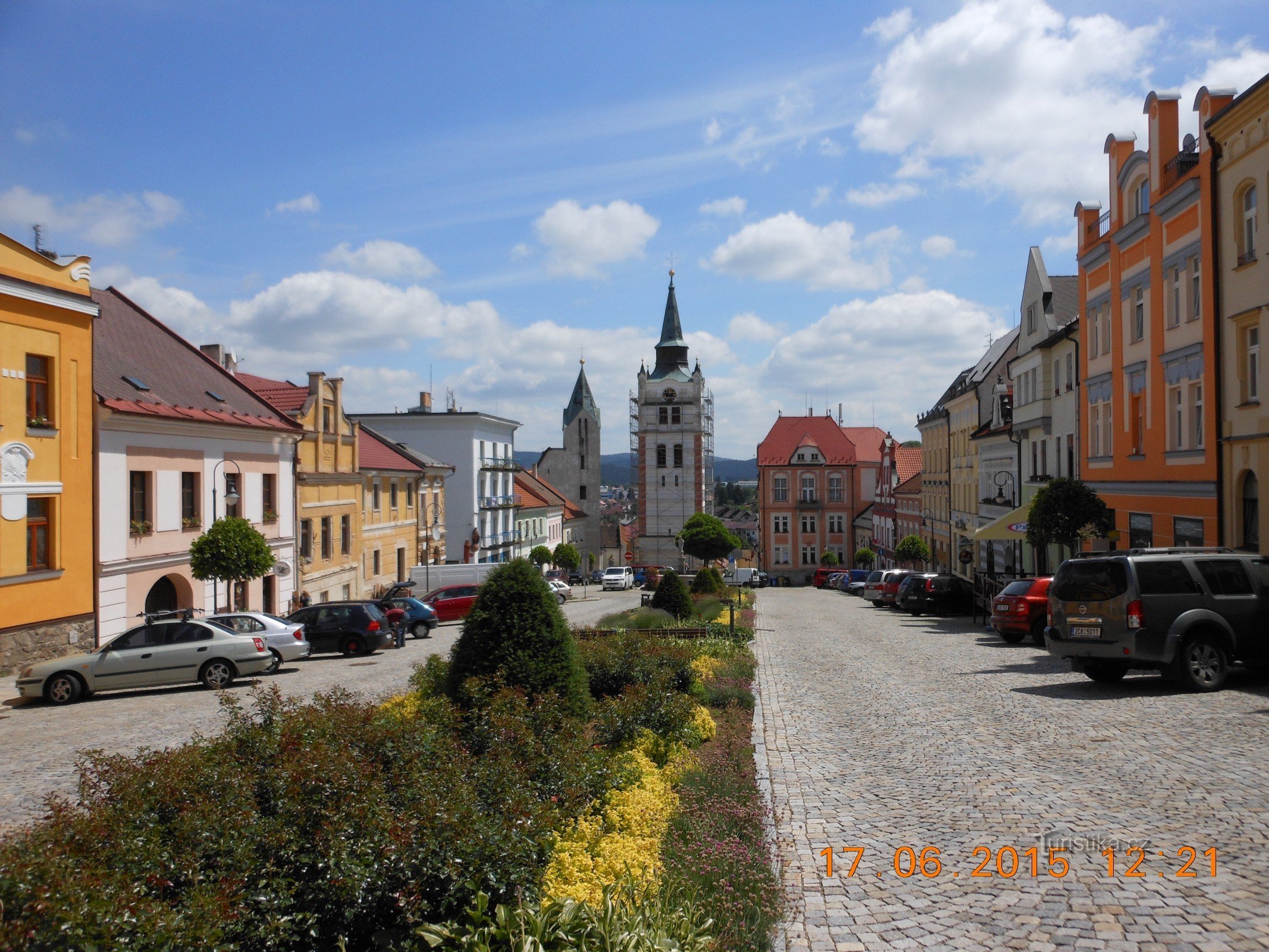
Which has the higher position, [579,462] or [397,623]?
[579,462]

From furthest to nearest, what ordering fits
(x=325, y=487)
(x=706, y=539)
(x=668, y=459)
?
1. (x=668, y=459)
2. (x=706, y=539)
3. (x=325, y=487)

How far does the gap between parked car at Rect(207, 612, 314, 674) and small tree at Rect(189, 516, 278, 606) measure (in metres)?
3.35

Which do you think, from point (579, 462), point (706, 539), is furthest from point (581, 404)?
point (706, 539)

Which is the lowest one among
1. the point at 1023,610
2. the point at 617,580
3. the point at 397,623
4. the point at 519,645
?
the point at 617,580

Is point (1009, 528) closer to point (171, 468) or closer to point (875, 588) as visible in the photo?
point (875, 588)

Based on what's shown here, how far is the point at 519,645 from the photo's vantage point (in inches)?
381

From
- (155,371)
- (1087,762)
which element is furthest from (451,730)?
(155,371)

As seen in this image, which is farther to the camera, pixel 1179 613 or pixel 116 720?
pixel 116 720

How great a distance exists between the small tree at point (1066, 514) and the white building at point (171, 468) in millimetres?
22000

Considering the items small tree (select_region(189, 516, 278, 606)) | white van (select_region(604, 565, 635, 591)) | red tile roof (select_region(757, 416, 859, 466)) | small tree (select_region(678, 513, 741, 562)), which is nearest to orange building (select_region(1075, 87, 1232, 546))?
small tree (select_region(189, 516, 278, 606))

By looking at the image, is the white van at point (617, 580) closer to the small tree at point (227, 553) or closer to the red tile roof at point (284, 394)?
the red tile roof at point (284, 394)

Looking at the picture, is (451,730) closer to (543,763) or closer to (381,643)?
(543,763)

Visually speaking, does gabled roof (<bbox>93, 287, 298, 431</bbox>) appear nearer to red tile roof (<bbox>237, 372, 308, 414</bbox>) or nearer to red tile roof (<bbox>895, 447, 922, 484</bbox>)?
red tile roof (<bbox>237, 372, 308, 414</bbox>)

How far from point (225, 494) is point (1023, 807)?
85.8 ft
